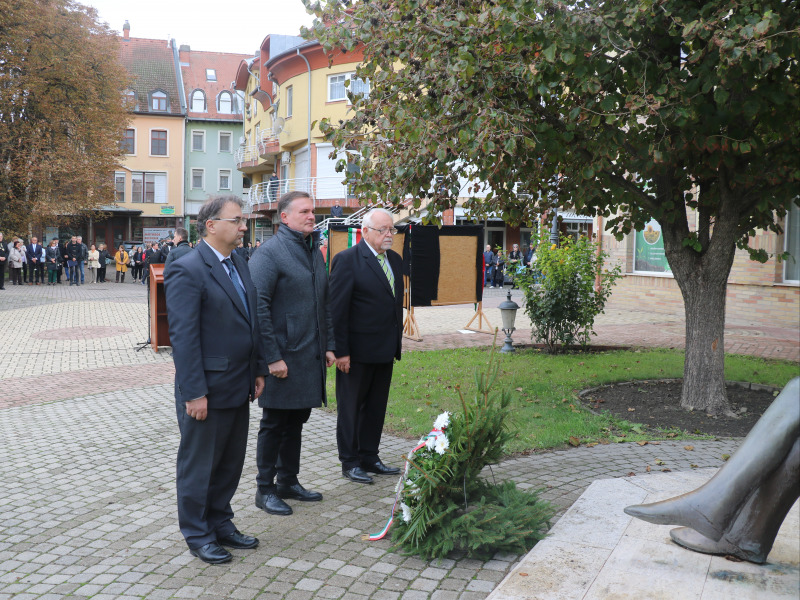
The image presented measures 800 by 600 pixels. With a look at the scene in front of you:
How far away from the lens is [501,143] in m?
6.54

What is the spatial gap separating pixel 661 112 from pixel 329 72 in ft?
107

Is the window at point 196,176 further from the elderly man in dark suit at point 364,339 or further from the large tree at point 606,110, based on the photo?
the elderly man in dark suit at point 364,339

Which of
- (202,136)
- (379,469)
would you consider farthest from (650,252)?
(202,136)

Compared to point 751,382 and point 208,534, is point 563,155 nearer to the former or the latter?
point 751,382

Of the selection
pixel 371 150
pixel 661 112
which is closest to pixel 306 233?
pixel 371 150

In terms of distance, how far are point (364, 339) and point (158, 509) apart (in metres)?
1.86

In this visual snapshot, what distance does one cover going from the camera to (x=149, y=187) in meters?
57.4

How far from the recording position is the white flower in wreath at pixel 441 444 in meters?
4.39

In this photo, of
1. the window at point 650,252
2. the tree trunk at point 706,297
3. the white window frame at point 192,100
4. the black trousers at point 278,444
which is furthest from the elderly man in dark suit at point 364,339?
the white window frame at point 192,100

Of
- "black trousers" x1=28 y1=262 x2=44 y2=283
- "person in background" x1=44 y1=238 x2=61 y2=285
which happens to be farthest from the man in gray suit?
"black trousers" x1=28 y1=262 x2=44 y2=283

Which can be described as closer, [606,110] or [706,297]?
[606,110]

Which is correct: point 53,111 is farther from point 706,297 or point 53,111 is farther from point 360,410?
point 360,410

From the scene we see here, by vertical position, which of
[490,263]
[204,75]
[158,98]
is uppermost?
[204,75]

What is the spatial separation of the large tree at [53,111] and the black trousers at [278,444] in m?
28.8
